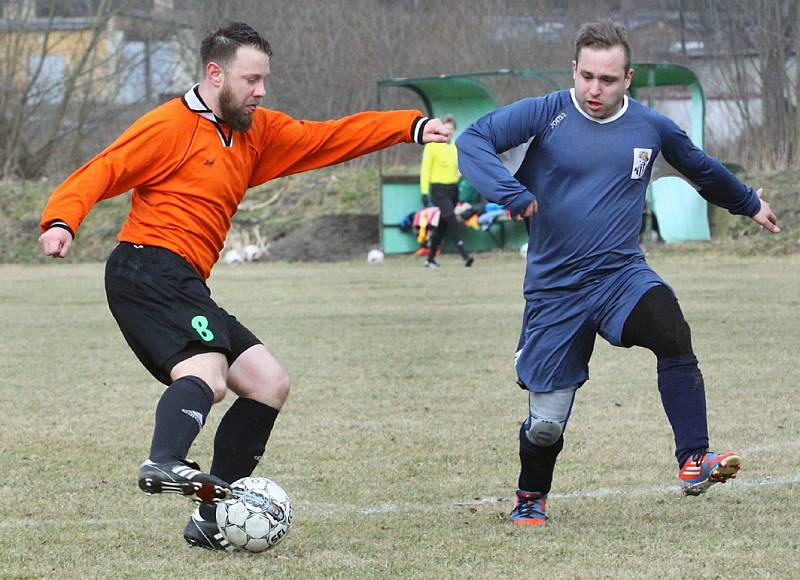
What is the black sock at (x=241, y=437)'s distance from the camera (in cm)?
460

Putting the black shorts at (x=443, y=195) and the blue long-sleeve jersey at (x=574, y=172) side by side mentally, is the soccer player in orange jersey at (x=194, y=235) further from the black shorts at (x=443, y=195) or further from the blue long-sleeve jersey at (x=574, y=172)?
the black shorts at (x=443, y=195)

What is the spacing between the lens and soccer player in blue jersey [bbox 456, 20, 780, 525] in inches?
185

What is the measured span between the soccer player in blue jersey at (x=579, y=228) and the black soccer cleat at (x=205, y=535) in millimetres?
1072

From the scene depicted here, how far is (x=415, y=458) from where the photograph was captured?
613 cm

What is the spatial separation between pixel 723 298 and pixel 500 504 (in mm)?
8652

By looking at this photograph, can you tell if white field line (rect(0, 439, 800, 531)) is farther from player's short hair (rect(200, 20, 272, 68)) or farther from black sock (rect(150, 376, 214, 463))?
player's short hair (rect(200, 20, 272, 68))

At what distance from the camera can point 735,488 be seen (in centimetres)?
538

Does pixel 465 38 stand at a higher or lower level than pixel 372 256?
higher

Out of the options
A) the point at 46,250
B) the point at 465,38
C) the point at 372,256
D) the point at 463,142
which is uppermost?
the point at 465,38

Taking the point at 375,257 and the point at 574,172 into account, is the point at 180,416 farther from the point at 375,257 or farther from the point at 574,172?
the point at 375,257

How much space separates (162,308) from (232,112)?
715 millimetres

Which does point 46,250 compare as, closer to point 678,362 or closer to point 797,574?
point 678,362

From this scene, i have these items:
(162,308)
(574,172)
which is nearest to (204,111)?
(162,308)

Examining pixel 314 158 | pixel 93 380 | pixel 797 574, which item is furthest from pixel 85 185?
pixel 93 380
